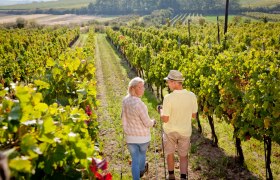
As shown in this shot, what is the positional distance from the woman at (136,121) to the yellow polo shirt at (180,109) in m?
0.42

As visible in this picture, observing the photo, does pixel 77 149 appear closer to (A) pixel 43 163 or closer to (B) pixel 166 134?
(A) pixel 43 163

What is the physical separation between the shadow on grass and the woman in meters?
2.40

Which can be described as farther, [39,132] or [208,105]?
[208,105]

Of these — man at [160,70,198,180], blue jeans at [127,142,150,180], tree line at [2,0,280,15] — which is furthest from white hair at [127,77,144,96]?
tree line at [2,0,280,15]

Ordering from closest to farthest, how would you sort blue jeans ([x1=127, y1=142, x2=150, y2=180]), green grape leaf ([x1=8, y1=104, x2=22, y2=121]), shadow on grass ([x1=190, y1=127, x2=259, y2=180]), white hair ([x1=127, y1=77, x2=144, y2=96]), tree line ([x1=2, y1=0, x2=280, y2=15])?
green grape leaf ([x1=8, y1=104, x2=22, y2=121]) → white hair ([x1=127, y1=77, x2=144, y2=96]) → blue jeans ([x1=127, y1=142, x2=150, y2=180]) → shadow on grass ([x1=190, y1=127, x2=259, y2=180]) → tree line ([x1=2, y1=0, x2=280, y2=15])

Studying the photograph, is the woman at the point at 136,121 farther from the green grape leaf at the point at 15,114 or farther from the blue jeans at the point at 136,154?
the green grape leaf at the point at 15,114

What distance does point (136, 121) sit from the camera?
5.74m

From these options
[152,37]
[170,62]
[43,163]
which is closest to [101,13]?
[152,37]

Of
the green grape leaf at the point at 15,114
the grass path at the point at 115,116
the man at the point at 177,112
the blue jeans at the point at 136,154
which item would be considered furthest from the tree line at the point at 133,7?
the green grape leaf at the point at 15,114

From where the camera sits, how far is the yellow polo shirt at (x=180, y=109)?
5.88 meters

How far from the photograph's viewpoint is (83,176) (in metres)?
3.20

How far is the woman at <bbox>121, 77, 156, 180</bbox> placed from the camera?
18.5ft

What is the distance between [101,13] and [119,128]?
17351 cm

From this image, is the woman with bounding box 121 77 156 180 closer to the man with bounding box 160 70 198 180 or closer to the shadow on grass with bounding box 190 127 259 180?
the man with bounding box 160 70 198 180
